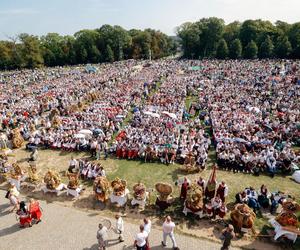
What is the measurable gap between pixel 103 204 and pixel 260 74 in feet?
99.3

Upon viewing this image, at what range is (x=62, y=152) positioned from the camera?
18062 millimetres

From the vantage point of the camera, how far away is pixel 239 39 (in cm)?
6438

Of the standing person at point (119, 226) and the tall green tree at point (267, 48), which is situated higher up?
the tall green tree at point (267, 48)

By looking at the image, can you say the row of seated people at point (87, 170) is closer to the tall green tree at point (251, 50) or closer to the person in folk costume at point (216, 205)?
the person in folk costume at point (216, 205)

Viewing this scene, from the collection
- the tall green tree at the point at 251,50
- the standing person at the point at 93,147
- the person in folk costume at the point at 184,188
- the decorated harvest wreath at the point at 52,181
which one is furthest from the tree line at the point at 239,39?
the decorated harvest wreath at the point at 52,181

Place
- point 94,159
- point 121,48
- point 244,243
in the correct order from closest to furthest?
1. point 244,243
2. point 94,159
3. point 121,48

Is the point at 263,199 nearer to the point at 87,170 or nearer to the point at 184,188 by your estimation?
the point at 184,188

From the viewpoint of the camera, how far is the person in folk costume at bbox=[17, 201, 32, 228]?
10.7 meters

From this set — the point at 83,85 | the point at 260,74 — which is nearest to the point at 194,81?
the point at 260,74

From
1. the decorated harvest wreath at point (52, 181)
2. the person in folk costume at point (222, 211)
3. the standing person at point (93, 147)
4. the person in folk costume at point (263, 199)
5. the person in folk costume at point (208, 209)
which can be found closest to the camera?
the person in folk costume at point (222, 211)

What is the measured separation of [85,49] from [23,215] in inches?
2555

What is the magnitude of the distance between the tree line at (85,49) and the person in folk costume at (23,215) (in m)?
62.1

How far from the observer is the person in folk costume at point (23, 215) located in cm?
1074

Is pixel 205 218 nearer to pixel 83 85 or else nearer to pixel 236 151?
pixel 236 151
